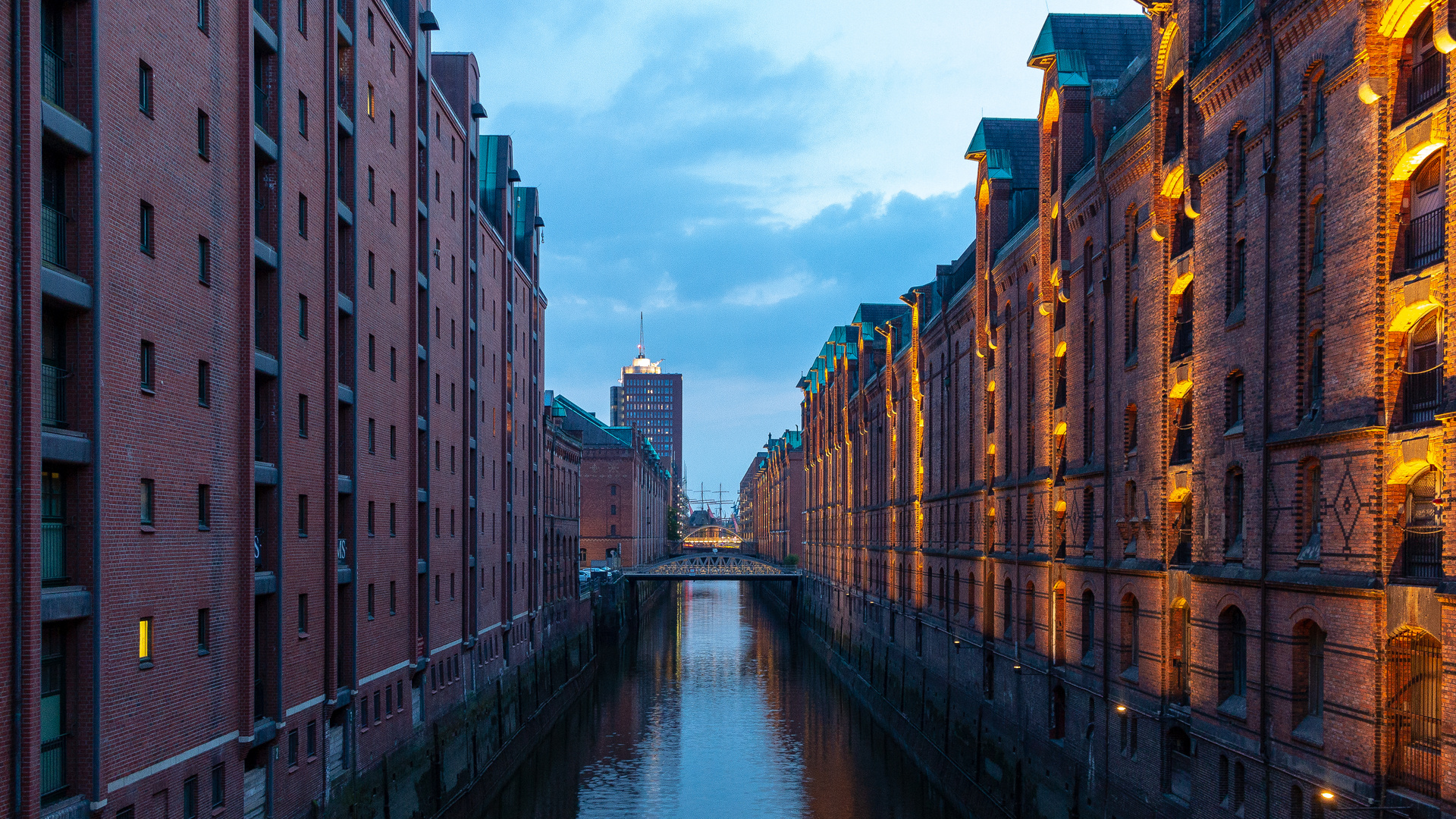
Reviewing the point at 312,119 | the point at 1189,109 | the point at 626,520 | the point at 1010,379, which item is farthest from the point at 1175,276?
the point at 626,520

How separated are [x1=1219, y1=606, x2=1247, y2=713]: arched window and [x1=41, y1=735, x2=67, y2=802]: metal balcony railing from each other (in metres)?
19.2

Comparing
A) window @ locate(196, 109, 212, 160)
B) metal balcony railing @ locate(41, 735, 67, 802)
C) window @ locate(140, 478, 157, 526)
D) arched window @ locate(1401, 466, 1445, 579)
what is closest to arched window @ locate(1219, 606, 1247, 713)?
arched window @ locate(1401, 466, 1445, 579)

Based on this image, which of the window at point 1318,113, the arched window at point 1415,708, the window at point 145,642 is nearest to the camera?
the arched window at point 1415,708

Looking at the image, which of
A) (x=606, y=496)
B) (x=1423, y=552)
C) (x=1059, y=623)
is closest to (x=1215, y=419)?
(x=1423, y=552)

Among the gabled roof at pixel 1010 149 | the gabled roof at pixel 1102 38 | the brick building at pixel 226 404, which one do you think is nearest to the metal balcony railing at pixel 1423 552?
the brick building at pixel 226 404

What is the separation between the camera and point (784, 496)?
14000 cm

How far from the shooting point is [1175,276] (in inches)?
1019

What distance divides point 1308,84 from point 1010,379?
20.4 meters

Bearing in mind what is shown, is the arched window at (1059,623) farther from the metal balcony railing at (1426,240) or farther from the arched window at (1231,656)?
the metal balcony railing at (1426,240)

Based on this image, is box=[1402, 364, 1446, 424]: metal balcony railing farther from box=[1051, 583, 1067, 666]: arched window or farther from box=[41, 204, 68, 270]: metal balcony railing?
box=[41, 204, 68, 270]: metal balcony railing

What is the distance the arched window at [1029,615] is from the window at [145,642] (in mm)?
24120

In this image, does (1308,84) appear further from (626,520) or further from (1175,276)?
(626,520)

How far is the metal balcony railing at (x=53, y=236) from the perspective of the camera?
56.6 feet

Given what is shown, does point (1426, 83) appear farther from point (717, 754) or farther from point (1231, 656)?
point (717, 754)
